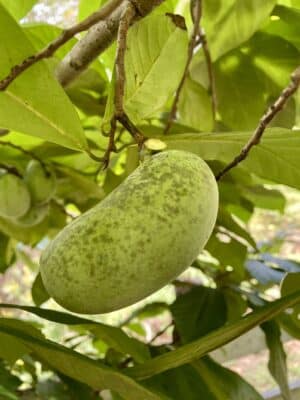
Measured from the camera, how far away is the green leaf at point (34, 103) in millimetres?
368

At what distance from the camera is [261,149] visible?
1.38 ft

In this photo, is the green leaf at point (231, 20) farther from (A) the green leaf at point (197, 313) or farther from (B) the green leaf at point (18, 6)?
(A) the green leaf at point (197, 313)

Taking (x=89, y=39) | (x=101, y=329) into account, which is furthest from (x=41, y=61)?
(x=101, y=329)

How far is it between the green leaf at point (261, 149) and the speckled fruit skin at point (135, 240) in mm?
77

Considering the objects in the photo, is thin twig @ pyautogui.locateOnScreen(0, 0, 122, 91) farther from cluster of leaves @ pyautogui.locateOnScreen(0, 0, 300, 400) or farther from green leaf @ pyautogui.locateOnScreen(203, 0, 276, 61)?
green leaf @ pyautogui.locateOnScreen(203, 0, 276, 61)

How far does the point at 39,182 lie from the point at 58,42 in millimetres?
364

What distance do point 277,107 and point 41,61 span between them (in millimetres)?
143

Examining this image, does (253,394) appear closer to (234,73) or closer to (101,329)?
(101,329)

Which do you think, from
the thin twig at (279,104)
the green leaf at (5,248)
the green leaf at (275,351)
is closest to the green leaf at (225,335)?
the thin twig at (279,104)

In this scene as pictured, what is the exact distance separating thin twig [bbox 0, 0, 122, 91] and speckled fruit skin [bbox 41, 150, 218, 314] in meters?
0.08

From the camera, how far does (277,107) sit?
1.06ft

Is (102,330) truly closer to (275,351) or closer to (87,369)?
(87,369)

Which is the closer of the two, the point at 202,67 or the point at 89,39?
the point at 89,39

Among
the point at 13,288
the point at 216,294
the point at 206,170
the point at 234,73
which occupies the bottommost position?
the point at 13,288
